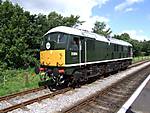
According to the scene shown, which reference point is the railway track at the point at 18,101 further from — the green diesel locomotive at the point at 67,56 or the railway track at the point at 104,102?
the railway track at the point at 104,102

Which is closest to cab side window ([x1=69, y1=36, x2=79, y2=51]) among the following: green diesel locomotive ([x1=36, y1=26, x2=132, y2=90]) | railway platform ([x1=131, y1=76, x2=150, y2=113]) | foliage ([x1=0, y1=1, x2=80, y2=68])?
green diesel locomotive ([x1=36, y1=26, x2=132, y2=90])

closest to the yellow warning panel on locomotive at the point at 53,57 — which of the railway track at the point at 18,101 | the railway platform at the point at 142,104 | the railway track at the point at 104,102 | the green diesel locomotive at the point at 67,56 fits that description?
the green diesel locomotive at the point at 67,56

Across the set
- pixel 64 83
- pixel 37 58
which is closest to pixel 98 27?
pixel 37 58

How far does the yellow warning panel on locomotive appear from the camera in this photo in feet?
44.6

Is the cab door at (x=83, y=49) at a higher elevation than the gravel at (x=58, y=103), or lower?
higher

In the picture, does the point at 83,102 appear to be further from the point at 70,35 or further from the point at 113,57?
the point at 113,57

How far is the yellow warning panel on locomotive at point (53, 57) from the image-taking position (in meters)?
13.6

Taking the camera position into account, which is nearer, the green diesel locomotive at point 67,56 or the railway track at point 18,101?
the railway track at point 18,101

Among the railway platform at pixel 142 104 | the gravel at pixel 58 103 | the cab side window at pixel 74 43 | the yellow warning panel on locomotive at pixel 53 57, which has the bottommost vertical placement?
the railway platform at pixel 142 104

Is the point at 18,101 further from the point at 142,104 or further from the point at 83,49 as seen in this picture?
the point at 83,49

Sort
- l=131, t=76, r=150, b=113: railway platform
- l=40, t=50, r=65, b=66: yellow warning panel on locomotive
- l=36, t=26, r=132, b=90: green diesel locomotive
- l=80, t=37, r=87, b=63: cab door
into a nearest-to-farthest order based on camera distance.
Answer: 1. l=131, t=76, r=150, b=113: railway platform
2. l=40, t=50, r=65, b=66: yellow warning panel on locomotive
3. l=36, t=26, r=132, b=90: green diesel locomotive
4. l=80, t=37, r=87, b=63: cab door

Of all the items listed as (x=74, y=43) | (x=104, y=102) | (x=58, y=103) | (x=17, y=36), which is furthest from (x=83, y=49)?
(x=17, y=36)

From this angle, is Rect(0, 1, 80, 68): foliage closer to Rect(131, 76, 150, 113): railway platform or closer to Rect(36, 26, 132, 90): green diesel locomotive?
Rect(36, 26, 132, 90): green diesel locomotive

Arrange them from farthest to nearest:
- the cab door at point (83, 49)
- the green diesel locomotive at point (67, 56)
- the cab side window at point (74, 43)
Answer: the cab door at point (83, 49) → the cab side window at point (74, 43) → the green diesel locomotive at point (67, 56)
